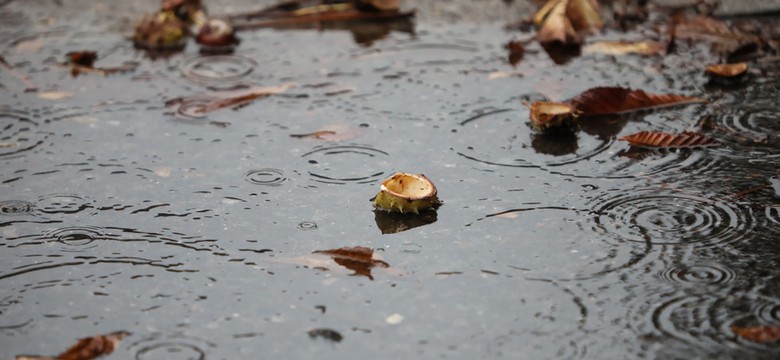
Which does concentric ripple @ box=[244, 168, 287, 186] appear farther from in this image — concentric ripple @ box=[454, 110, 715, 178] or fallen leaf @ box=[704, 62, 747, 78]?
fallen leaf @ box=[704, 62, 747, 78]

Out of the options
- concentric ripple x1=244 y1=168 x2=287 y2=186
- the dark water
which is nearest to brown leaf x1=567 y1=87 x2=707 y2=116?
the dark water

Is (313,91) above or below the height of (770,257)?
above

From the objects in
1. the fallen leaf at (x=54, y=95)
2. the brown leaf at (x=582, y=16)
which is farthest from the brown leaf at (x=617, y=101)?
the fallen leaf at (x=54, y=95)

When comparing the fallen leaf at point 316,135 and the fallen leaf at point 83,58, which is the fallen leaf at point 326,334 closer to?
the fallen leaf at point 316,135

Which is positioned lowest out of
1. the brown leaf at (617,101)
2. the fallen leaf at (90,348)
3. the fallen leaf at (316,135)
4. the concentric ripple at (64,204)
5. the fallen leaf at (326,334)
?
the fallen leaf at (90,348)

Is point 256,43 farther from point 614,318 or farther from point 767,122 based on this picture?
point 614,318

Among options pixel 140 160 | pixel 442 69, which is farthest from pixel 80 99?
pixel 442 69

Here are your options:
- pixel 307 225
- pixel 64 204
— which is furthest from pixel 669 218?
pixel 64 204

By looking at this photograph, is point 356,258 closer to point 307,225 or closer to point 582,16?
point 307,225
